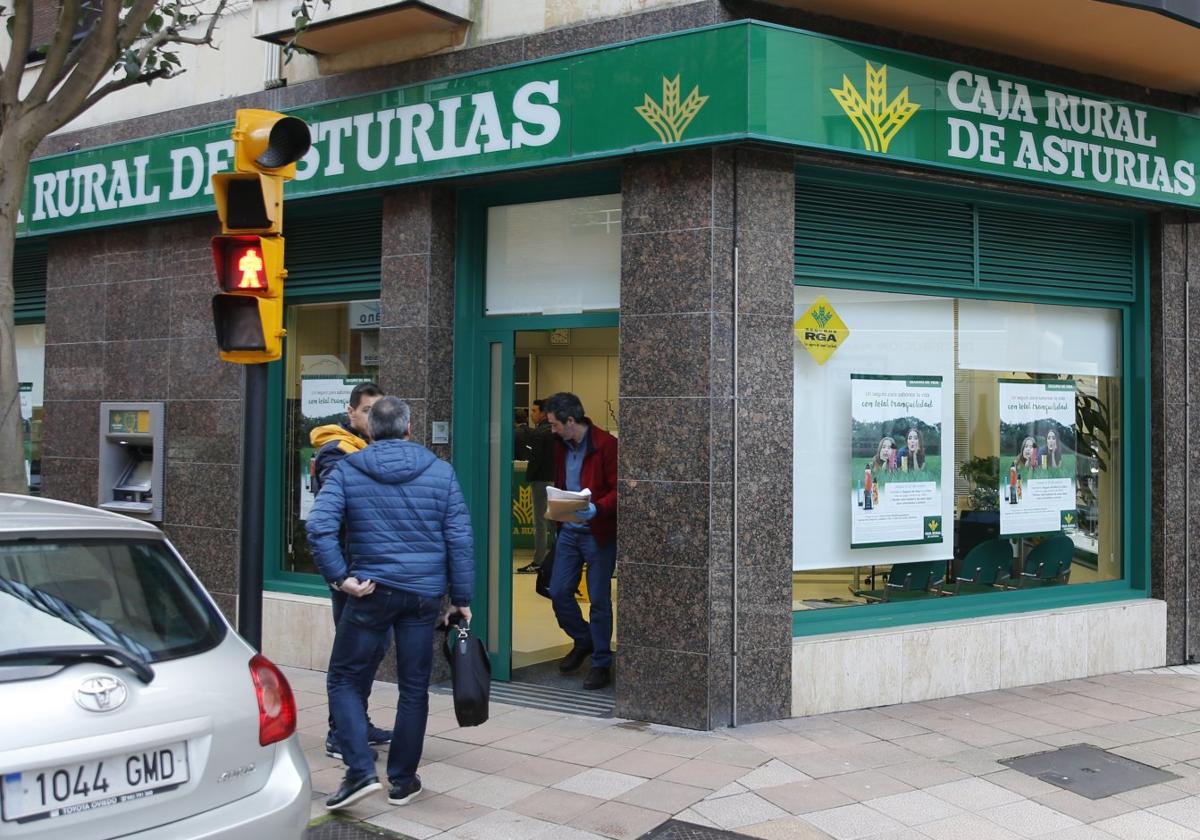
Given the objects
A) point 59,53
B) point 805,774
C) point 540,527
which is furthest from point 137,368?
point 805,774

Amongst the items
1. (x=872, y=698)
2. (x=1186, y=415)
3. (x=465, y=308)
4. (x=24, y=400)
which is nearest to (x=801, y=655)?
(x=872, y=698)

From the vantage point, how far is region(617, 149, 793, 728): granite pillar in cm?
661

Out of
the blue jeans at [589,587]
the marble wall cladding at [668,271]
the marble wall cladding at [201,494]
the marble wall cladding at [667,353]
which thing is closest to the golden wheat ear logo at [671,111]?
the marble wall cladding at [668,271]

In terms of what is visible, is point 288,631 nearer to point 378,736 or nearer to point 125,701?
point 378,736

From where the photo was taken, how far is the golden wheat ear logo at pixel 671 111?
6.61 metres

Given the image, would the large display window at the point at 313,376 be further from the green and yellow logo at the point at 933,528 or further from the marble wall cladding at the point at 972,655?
the green and yellow logo at the point at 933,528

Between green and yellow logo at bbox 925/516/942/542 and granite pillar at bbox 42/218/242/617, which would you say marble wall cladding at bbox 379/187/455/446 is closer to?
granite pillar at bbox 42/218/242/617

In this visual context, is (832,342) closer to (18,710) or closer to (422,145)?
(422,145)

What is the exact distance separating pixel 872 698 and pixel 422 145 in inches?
183

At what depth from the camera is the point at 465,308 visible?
26.2 feet

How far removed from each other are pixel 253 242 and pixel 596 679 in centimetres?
375

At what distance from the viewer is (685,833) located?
5.02 metres

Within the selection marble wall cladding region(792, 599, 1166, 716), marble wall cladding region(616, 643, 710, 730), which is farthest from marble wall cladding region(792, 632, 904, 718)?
marble wall cladding region(616, 643, 710, 730)

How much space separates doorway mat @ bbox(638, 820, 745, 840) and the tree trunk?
389 cm
